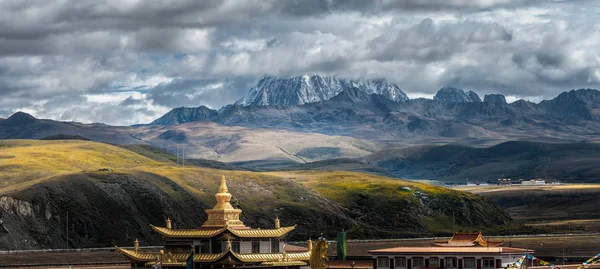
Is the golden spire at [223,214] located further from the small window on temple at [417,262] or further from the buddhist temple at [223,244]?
the small window on temple at [417,262]

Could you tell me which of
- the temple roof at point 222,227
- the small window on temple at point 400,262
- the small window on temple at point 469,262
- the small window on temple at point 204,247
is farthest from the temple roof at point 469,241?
the small window on temple at point 204,247

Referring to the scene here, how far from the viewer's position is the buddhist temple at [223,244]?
107 meters

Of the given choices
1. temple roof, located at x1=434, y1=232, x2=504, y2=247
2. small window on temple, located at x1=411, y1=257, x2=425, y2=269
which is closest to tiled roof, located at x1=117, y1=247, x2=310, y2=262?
small window on temple, located at x1=411, y1=257, x2=425, y2=269

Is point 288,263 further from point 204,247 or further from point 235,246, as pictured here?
point 204,247

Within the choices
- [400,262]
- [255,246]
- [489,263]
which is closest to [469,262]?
[489,263]

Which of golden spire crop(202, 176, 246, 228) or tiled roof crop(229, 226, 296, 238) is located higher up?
golden spire crop(202, 176, 246, 228)

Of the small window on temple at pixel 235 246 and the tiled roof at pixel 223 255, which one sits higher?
the small window on temple at pixel 235 246

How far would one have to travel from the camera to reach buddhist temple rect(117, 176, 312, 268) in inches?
4213

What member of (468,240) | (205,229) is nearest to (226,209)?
(205,229)

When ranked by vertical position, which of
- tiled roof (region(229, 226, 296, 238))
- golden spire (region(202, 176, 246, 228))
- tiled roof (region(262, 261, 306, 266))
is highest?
golden spire (region(202, 176, 246, 228))

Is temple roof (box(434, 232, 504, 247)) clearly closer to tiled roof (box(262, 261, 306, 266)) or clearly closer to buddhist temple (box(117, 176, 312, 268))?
tiled roof (box(262, 261, 306, 266))

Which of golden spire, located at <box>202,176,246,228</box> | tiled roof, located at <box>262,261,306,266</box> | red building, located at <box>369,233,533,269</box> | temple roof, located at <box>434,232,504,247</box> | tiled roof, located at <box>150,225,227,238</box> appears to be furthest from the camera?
temple roof, located at <box>434,232,504,247</box>

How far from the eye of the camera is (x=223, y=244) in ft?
354

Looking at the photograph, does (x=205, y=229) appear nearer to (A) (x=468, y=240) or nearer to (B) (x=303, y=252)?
(B) (x=303, y=252)
